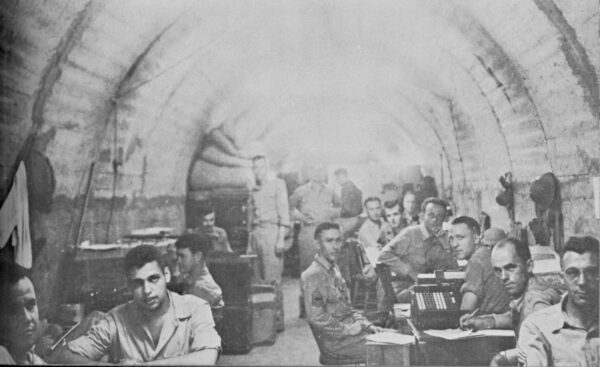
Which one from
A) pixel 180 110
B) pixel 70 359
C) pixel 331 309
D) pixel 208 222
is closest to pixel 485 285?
pixel 331 309

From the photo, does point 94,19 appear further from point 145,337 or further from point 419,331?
point 419,331

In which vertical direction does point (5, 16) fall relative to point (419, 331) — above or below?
above

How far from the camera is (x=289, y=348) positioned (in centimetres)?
411

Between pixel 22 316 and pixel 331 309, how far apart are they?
221 centimetres

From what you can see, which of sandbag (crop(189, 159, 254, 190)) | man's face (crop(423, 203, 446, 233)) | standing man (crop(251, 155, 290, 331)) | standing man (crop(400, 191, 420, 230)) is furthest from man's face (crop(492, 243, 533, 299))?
sandbag (crop(189, 159, 254, 190))

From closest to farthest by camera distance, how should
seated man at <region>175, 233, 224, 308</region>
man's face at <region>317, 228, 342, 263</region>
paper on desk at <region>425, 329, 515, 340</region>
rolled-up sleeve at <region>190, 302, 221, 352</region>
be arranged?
paper on desk at <region>425, 329, 515, 340</region> < rolled-up sleeve at <region>190, 302, 221, 352</region> < seated man at <region>175, 233, 224, 308</region> < man's face at <region>317, 228, 342, 263</region>

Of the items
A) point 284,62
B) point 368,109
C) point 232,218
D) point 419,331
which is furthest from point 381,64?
point 419,331

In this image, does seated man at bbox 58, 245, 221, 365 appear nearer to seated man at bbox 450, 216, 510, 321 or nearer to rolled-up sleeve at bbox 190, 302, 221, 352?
rolled-up sleeve at bbox 190, 302, 221, 352

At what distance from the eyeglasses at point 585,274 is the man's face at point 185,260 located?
2.62 m

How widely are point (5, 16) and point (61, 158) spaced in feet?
3.41

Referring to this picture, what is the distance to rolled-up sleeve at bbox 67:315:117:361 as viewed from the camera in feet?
12.3

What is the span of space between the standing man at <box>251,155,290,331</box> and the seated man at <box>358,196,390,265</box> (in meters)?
0.59

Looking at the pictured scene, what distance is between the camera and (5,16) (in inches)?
143

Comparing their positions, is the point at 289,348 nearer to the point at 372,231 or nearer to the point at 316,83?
the point at 372,231
